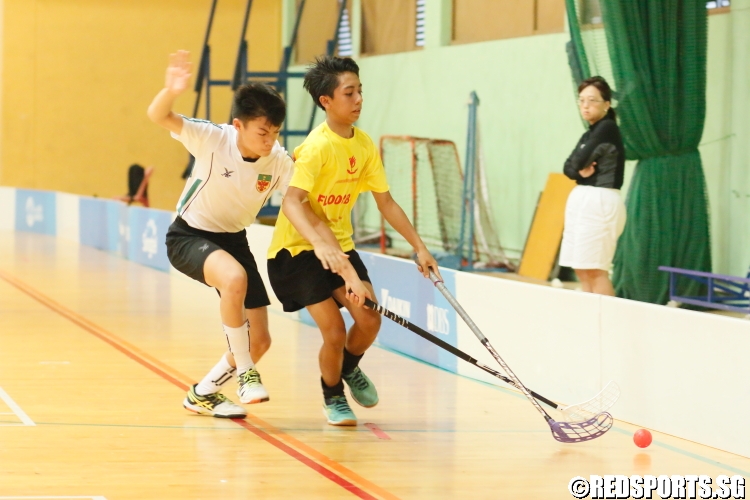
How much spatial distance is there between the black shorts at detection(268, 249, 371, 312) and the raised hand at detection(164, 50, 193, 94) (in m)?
0.82

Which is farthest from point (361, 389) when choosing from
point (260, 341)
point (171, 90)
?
point (171, 90)

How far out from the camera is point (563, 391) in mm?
5645

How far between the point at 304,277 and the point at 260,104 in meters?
0.75

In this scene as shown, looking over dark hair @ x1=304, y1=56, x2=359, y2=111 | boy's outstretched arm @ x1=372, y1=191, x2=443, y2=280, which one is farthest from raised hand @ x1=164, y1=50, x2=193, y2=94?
boy's outstretched arm @ x1=372, y1=191, x2=443, y2=280

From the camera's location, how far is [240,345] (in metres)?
5.01

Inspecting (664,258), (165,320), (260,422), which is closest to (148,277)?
(165,320)

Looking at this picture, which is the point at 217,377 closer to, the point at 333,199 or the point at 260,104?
the point at 333,199

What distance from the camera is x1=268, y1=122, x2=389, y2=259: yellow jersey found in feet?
15.6

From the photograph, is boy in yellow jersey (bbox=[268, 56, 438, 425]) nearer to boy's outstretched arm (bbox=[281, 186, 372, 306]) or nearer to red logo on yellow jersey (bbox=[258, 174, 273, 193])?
boy's outstretched arm (bbox=[281, 186, 372, 306])

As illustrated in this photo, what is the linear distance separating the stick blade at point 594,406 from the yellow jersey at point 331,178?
1179 mm

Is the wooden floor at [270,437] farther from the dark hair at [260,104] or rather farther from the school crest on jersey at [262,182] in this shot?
the dark hair at [260,104]

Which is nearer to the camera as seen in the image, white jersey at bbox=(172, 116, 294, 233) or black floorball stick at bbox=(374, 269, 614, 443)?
black floorball stick at bbox=(374, 269, 614, 443)

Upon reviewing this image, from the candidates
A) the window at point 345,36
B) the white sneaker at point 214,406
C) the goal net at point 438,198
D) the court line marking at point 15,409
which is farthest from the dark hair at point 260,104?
the window at point 345,36

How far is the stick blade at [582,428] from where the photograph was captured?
473cm
